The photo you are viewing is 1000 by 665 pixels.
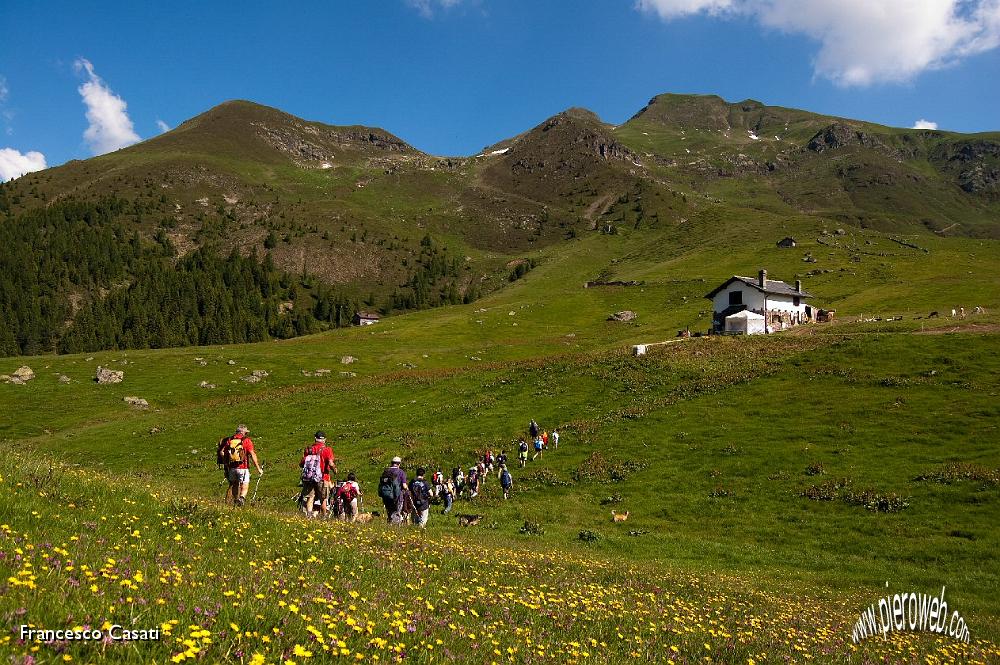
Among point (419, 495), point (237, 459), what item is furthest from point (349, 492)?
point (237, 459)

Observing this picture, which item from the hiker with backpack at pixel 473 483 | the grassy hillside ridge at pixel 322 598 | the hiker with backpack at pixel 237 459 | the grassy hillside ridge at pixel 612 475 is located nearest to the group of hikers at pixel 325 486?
the hiker with backpack at pixel 237 459

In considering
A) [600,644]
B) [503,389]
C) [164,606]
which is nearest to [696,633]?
[600,644]

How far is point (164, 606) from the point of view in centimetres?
630

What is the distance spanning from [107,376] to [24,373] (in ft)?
32.9

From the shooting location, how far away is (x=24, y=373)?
251ft

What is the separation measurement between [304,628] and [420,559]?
6844 mm

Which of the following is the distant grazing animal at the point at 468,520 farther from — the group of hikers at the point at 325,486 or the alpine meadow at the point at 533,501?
the group of hikers at the point at 325,486

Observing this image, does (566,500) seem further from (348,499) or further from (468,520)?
(348,499)

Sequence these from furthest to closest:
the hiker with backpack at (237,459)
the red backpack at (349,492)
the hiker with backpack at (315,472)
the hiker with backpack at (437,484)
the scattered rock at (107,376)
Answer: the scattered rock at (107,376), the hiker with backpack at (437,484), the red backpack at (349,492), the hiker with backpack at (315,472), the hiker with backpack at (237,459)

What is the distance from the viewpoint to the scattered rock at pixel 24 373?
248 ft

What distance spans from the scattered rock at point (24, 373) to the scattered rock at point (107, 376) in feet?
24.1

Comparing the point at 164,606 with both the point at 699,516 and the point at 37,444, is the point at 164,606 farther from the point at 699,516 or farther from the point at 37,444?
the point at 37,444

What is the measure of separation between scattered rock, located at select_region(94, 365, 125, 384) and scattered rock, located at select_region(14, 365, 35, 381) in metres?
7.35

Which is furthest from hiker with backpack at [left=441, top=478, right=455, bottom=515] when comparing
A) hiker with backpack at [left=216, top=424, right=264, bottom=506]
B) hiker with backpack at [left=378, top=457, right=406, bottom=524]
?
hiker with backpack at [left=216, top=424, right=264, bottom=506]
